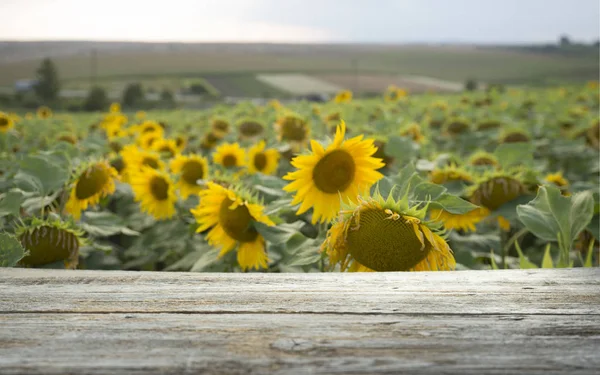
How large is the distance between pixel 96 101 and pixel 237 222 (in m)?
A: 22.9

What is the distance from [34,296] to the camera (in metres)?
1.29

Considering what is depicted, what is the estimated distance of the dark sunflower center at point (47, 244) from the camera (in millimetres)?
1864

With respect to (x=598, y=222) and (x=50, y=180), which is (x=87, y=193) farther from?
(x=598, y=222)

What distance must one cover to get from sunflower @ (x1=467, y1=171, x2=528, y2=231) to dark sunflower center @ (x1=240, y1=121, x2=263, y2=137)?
254 centimetres

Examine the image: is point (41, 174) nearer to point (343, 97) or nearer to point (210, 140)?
point (210, 140)

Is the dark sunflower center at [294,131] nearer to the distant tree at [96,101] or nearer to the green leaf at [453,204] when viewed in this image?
the green leaf at [453,204]

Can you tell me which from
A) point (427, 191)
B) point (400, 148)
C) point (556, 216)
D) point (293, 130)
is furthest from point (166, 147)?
point (556, 216)

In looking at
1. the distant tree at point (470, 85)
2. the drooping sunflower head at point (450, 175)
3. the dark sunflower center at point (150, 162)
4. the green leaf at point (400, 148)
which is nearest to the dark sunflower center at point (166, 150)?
the dark sunflower center at point (150, 162)

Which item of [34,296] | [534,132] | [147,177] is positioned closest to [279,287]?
[34,296]

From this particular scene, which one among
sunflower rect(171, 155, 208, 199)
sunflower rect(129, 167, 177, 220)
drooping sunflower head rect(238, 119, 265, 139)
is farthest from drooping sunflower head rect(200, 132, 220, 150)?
sunflower rect(129, 167, 177, 220)

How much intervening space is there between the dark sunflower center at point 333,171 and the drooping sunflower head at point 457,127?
3239 millimetres

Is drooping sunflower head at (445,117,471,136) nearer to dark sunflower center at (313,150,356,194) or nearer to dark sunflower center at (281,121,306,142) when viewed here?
dark sunflower center at (281,121,306,142)

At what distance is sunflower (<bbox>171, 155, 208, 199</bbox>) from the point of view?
2920 millimetres

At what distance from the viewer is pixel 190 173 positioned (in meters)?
2.92
